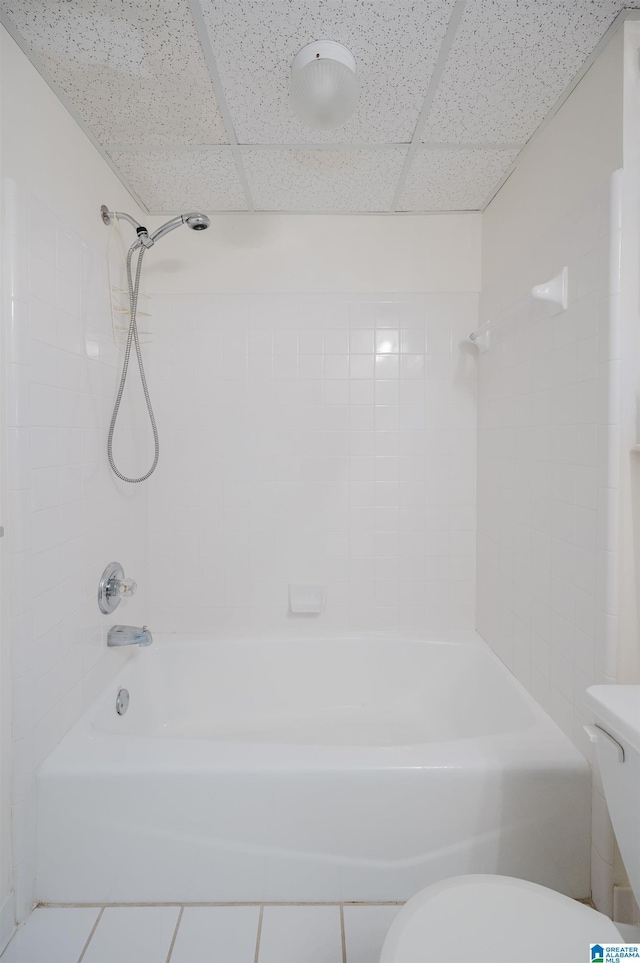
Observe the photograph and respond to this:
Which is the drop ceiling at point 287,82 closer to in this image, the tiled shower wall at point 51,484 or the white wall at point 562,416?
the white wall at point 562,416

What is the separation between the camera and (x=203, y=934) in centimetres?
122

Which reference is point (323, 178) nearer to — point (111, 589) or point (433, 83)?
point (433, 83)

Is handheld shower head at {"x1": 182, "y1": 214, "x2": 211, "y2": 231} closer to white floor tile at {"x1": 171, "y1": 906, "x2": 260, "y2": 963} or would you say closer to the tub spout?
the tub spout

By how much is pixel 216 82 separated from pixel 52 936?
89.6 inches

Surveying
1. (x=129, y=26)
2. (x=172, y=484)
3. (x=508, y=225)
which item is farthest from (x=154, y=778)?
(x=508, y=225)

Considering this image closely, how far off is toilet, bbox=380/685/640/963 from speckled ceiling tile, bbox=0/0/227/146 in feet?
5.90

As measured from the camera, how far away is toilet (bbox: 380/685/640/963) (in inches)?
31.8

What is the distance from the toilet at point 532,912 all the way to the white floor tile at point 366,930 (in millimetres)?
376

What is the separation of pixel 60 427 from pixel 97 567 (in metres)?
0.51

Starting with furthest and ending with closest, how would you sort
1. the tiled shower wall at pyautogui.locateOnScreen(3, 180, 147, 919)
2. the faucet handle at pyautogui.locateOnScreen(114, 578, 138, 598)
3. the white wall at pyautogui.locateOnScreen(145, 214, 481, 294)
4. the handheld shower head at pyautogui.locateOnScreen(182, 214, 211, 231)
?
the white wall at pyautogui.locateOnScreen(145, 214, 481, 294)
the faucet handle at pyautogui.locateOnScreen(114, 578, 138, 598)
the handheld shower head at pyautogui.locateOnScreen(182, 214, 211, 231)
the tiled shower wall at pyautogui.locateOnScreen(3, 180, 147, 919)

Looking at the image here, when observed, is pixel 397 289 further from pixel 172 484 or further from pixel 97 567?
pixel 97 567

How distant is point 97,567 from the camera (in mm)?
1642

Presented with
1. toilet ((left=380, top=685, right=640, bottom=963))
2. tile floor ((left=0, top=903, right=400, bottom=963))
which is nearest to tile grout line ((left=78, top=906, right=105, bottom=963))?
tile floor ((left=0, top=903, right=400, bottom=963))

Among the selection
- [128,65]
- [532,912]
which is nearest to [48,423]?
[128,65]
